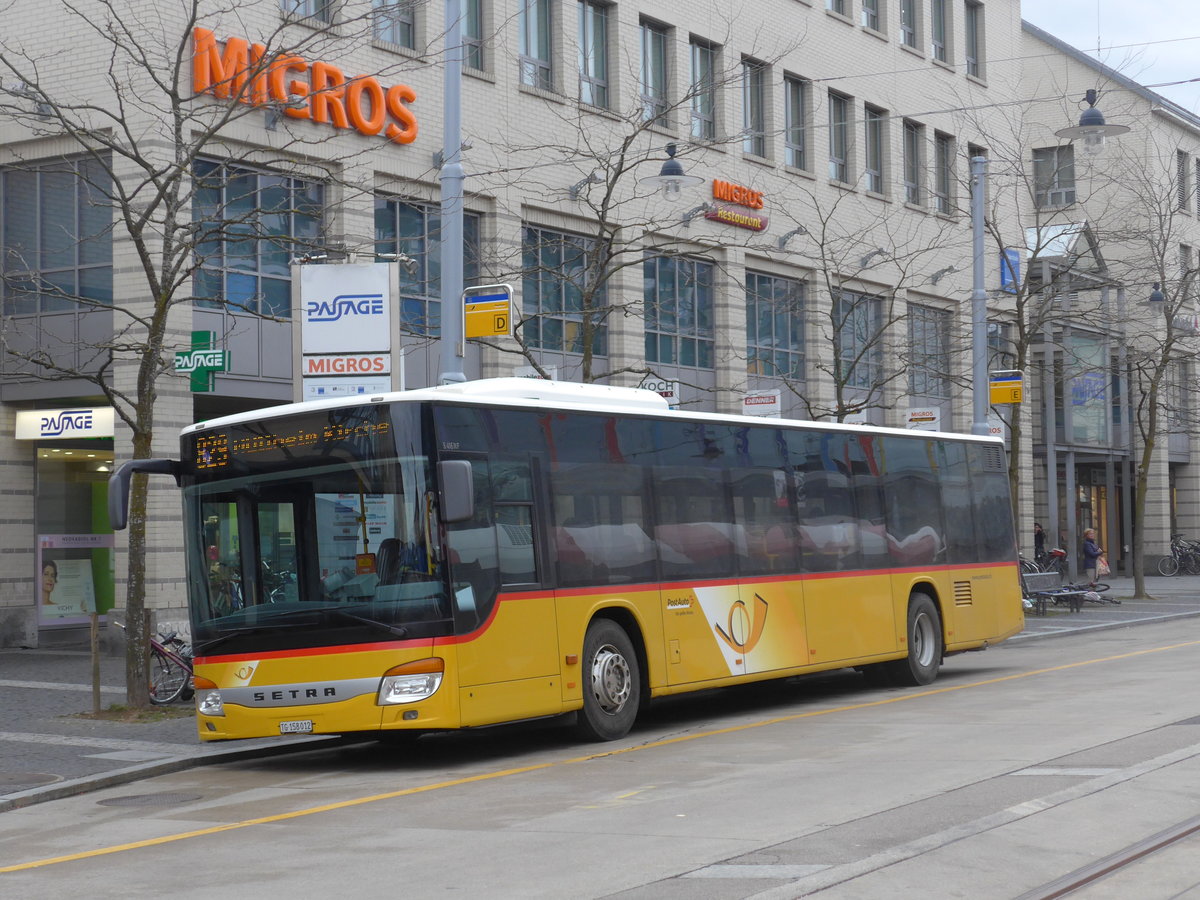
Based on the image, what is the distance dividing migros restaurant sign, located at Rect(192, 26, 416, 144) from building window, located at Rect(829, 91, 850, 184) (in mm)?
14547

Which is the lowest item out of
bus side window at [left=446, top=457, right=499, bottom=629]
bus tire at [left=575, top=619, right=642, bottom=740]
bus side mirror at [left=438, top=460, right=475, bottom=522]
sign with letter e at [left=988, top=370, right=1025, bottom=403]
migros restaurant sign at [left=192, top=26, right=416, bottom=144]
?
bus tire at [left=575, top=619, right=642, bottom=740]

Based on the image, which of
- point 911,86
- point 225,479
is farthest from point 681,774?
point 911,86

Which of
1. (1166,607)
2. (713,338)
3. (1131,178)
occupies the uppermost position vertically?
(1131,178)

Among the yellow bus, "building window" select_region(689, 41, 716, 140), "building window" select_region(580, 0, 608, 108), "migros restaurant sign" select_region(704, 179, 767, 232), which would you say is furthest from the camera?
"building window" select_region(689, 41, 716, 140)

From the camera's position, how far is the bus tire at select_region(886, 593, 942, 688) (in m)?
18.3

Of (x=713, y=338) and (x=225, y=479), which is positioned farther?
(x=713, y=338)

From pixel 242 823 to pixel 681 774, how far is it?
3.04m

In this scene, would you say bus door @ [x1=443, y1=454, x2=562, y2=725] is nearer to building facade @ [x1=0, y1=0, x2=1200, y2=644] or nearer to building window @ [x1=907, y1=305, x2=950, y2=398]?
building facade @ [x1=0, y1=0, x2=1200, y2=644]

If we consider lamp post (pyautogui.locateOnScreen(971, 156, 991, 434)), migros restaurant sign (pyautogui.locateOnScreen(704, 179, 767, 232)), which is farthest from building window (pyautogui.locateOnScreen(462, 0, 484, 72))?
lamp post (pyautogui.locateOnScreen(971, 156, 991, 434))

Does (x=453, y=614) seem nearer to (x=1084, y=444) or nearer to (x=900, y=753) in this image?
(x=900, y=753)

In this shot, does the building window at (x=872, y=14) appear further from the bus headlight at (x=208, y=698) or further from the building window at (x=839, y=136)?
the bus headlight at (x=208, y=698)

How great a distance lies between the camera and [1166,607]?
34125mm

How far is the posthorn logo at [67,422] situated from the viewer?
80.1ft

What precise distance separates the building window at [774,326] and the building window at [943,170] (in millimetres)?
6864
